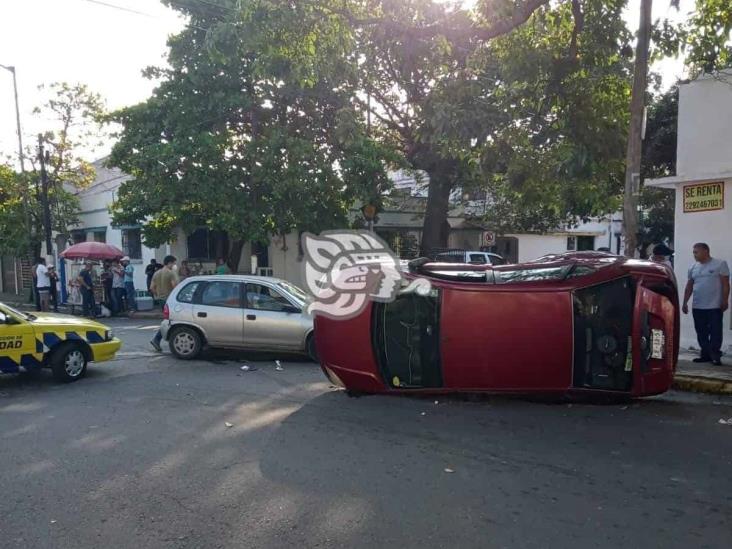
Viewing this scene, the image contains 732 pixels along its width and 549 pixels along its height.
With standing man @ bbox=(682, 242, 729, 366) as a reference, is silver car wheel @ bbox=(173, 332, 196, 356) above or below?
below

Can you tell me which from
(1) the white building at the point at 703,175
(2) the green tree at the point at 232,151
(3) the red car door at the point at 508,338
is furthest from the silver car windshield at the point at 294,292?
(2) the green tree at the point at 232,151

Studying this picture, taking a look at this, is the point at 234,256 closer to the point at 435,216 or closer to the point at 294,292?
the point at 435,216

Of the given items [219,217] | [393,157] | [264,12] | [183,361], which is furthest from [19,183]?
[264,12]

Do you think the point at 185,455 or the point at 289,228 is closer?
the point at 185,455

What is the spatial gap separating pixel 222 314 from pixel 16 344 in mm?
3082

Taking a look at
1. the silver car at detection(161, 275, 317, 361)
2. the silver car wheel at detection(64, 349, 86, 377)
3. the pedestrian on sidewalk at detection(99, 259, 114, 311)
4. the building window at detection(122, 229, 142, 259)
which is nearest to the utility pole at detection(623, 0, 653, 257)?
the silver car at detection(161, 275, 317, 361)

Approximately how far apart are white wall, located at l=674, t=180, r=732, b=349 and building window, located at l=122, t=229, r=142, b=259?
18.2 m

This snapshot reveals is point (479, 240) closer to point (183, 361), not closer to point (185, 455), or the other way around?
point (183, 361)

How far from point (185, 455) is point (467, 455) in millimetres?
2421

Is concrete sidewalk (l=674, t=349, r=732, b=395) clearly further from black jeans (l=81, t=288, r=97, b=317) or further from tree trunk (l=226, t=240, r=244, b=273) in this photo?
black jeans (l=81, t=288, r=97, b=317)

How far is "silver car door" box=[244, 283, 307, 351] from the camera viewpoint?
988 centimetres

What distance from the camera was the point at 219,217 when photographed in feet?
53.5

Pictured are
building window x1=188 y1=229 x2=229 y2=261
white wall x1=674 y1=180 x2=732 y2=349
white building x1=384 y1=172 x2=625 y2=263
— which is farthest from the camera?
white building x1=384 y1=172 x2=625 y2=263

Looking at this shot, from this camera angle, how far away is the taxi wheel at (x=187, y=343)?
10281mm
